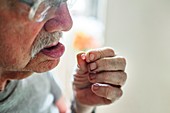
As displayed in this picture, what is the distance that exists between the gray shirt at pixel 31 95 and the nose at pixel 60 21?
0.29m

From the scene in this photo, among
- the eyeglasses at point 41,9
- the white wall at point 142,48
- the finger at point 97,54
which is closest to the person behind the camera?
the eyeglasses at point 41,9

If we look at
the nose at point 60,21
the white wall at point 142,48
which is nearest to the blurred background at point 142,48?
the white wall at point 142,48

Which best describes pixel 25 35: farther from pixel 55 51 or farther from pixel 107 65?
pixel 107 65

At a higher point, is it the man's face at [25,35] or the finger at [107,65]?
the man's face at [25,35]

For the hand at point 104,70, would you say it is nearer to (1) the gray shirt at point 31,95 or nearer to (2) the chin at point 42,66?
(2) the chin at point 42,66

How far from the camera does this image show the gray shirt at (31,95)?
93 centimetres

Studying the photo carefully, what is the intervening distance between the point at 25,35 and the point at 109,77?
28cm

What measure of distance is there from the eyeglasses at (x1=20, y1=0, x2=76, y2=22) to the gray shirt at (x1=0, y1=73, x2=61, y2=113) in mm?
305

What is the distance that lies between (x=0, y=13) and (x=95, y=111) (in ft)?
1.97

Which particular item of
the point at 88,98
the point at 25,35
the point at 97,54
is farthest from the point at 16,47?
the point at 88,98

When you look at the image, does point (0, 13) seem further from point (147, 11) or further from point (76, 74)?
point (147, 11)

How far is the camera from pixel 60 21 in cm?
77

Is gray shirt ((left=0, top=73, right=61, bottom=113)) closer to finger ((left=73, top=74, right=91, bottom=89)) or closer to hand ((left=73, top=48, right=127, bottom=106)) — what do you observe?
finger ((left=73, top=74, right=91, bottom=89))

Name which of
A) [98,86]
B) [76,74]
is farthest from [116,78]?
[76,74]
